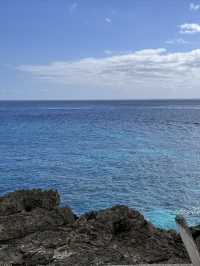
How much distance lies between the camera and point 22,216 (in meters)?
8.59

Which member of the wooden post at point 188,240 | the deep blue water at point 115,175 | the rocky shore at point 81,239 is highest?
the wooden post at point 188,240

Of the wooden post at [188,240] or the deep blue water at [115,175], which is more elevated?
the wooden post at [188,240]

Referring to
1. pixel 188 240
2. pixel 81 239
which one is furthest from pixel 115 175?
pixel 188 240

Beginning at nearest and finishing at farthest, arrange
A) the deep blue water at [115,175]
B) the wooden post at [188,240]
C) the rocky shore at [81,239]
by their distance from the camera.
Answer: the wooden post at [188,240], the rocky shore at [81,239], the deep blue water at [115,175]

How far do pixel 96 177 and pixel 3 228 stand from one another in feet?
60.1

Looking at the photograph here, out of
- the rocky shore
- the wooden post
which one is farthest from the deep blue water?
the wooden post

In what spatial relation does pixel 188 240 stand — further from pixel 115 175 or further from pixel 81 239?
pixel 115 175

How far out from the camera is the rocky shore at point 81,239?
6695mm

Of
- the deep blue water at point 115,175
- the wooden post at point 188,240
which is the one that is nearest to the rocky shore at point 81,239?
the wooden post at point 188,240

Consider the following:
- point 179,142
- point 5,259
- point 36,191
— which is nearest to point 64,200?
point 36,191

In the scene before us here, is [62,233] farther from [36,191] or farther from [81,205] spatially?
[81,205]

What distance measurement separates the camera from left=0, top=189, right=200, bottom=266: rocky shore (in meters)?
6.70

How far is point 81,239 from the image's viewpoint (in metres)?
7.49

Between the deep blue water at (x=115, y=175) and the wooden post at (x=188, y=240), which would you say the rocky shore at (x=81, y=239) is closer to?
the wooden post at (x=188, y=240)
